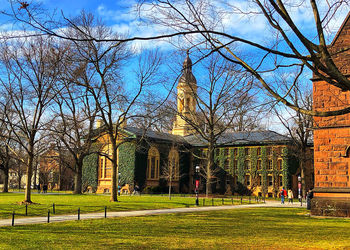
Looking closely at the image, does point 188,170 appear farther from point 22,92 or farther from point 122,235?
point 122,235

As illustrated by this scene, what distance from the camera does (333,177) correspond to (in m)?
19.7

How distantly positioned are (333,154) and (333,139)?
743 mm

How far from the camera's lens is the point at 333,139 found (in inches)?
787

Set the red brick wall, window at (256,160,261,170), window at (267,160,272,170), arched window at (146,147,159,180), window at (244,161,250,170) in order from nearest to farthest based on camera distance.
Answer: the red brick wall, arched window at (146,147,159,180), window at (267,160,272,170), window at (256,160,261,170), window at (244,161,250,170)

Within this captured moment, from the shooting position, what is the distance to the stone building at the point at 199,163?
49906mm

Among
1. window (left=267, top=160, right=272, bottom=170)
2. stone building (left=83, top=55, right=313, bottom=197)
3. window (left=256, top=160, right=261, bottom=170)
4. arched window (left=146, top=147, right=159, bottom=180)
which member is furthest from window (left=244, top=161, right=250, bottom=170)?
arched window (left=146, top=147, right=159, bottom=180)

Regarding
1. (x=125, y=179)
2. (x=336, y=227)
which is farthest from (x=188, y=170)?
(x=336, y=227)

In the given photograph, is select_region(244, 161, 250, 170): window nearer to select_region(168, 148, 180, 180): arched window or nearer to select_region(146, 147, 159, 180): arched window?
select_region(168, 148, 180, 180): arched window

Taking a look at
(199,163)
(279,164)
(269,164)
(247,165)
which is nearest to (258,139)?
(269,164)

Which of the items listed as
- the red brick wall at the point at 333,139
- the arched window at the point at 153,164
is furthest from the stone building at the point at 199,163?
the red brick wall at the point at 333,139

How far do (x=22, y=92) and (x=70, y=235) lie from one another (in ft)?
53.3

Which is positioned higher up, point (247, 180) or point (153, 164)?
point (153, 164)

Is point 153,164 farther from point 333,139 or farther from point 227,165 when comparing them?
point 333,139

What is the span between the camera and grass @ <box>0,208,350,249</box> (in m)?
11.1
